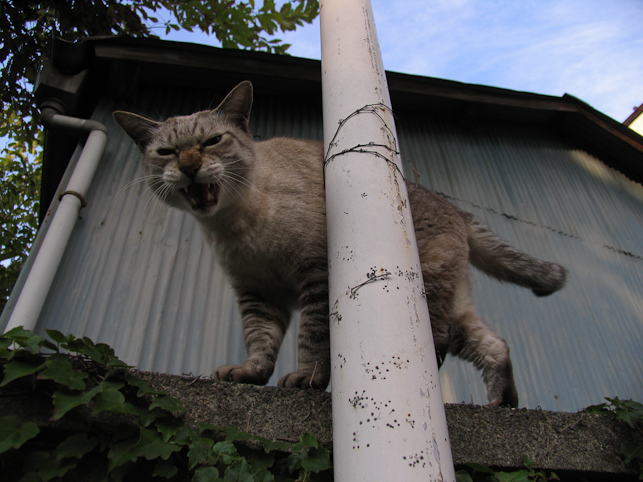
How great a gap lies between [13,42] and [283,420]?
16.0 ft

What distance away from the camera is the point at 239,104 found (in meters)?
2.81

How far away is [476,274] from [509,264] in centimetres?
125

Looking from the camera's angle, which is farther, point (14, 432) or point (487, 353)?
point (487, 353)

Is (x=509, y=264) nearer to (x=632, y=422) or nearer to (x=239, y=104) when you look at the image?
(x=632, y=422)

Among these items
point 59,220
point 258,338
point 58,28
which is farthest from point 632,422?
point 58,28

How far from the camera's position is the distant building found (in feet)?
10.8

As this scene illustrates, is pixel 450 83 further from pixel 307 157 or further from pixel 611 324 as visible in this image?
pixel 611 324

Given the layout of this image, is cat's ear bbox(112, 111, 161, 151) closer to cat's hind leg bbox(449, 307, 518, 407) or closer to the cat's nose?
the cat's nose

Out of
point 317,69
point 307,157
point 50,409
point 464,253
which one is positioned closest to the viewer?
point 50,409

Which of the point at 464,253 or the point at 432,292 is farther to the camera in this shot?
the point at 464,253

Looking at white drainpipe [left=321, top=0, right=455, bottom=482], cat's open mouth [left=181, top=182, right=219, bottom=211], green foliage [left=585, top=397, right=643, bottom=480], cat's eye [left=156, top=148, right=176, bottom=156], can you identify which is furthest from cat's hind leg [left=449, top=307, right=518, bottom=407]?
cat's eye [left=156, top=148, right=176, bottom=156]

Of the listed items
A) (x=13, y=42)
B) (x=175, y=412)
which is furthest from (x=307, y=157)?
(x=13, y=42)

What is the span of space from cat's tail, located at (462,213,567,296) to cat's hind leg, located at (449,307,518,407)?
39cm

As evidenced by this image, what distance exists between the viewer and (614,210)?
19.6ft
